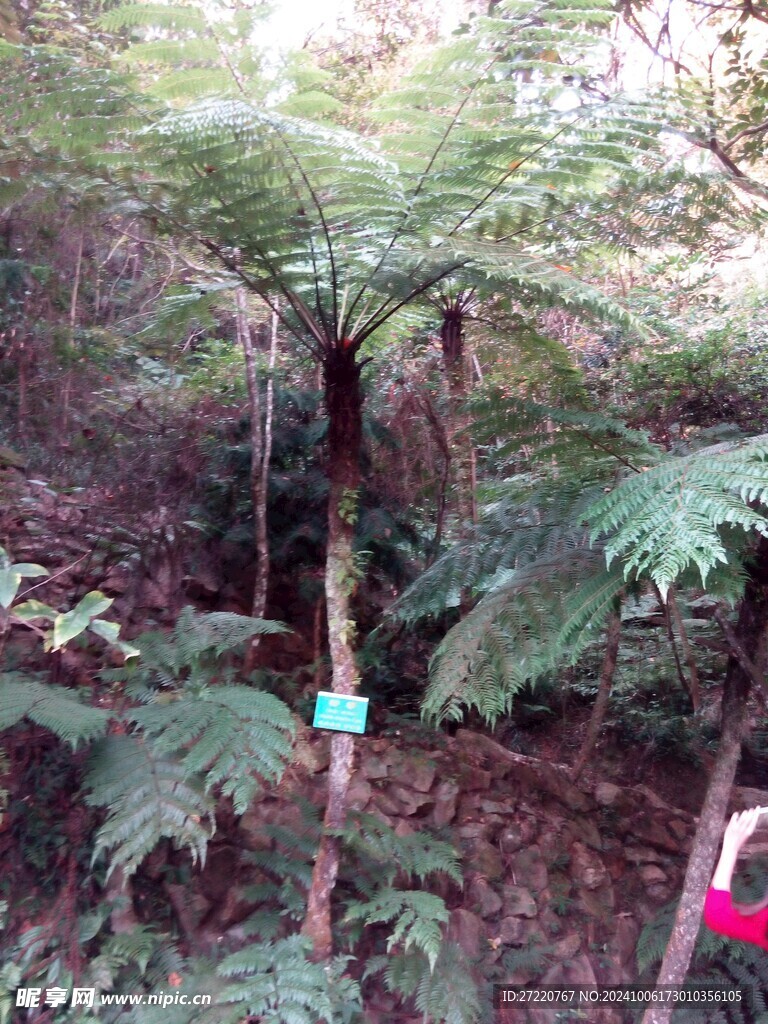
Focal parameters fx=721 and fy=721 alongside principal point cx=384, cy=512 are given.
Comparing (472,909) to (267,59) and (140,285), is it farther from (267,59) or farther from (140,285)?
(140,285)

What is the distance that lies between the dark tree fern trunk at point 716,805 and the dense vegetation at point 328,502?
1cm

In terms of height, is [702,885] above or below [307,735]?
below

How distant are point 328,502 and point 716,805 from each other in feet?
6.88

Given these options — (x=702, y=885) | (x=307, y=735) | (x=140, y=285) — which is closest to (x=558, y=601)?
(x=702, y=885)

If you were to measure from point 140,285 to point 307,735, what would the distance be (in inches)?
156

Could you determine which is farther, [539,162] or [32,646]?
[32,646]

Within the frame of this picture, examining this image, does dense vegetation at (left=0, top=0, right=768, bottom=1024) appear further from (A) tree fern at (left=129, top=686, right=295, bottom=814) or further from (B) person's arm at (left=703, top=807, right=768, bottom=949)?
(B) person's arm at (left=703, top=807, right=768, bottom=949)

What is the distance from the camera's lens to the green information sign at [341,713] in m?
2.62

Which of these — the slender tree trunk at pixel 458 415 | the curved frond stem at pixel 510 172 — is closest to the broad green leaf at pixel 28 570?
the curved frond stem at pixel 510 172

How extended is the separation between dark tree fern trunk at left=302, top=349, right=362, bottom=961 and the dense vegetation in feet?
0.04

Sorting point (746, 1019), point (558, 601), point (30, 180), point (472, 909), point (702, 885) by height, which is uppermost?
point (30, 180)

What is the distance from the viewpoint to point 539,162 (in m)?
2.88

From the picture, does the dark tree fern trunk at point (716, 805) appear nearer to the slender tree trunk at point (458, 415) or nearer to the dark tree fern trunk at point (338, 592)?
the dark tree fern trunk at point (338, 592)

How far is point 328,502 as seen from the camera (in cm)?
345
